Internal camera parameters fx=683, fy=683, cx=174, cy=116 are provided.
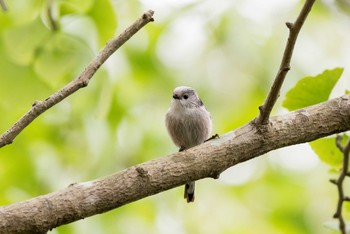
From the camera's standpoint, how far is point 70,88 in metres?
2.76

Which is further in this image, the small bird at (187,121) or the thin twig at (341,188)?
the small bird at (187,121)

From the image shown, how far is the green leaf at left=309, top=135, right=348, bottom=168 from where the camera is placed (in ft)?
10.8

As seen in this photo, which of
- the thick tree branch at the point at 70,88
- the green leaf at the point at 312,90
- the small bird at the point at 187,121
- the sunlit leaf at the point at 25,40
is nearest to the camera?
the thick tree branch at the point at 70,88

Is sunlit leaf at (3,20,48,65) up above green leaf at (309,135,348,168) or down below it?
above

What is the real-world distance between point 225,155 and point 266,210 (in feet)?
7.61

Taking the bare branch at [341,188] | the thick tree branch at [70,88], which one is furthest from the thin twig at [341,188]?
the thick tree branch at [70,88]

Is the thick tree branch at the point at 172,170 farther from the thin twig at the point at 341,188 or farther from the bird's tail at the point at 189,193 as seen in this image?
the bird's tail at the point at 189,193

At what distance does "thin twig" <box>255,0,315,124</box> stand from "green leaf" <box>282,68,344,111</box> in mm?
305

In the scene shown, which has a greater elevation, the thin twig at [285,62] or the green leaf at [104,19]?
the green leaf at [104,19]

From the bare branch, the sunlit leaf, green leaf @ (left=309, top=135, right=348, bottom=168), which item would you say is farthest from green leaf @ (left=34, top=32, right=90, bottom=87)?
the bare branch

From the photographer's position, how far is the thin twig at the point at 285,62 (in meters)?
2.57

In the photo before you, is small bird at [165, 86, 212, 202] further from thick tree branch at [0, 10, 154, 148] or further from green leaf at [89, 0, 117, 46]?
thick tree branch at [0, 10, 154, 148]

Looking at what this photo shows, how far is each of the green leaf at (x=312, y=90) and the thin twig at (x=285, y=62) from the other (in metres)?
0.30

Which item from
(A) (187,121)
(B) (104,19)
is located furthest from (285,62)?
(A) (187,121)
